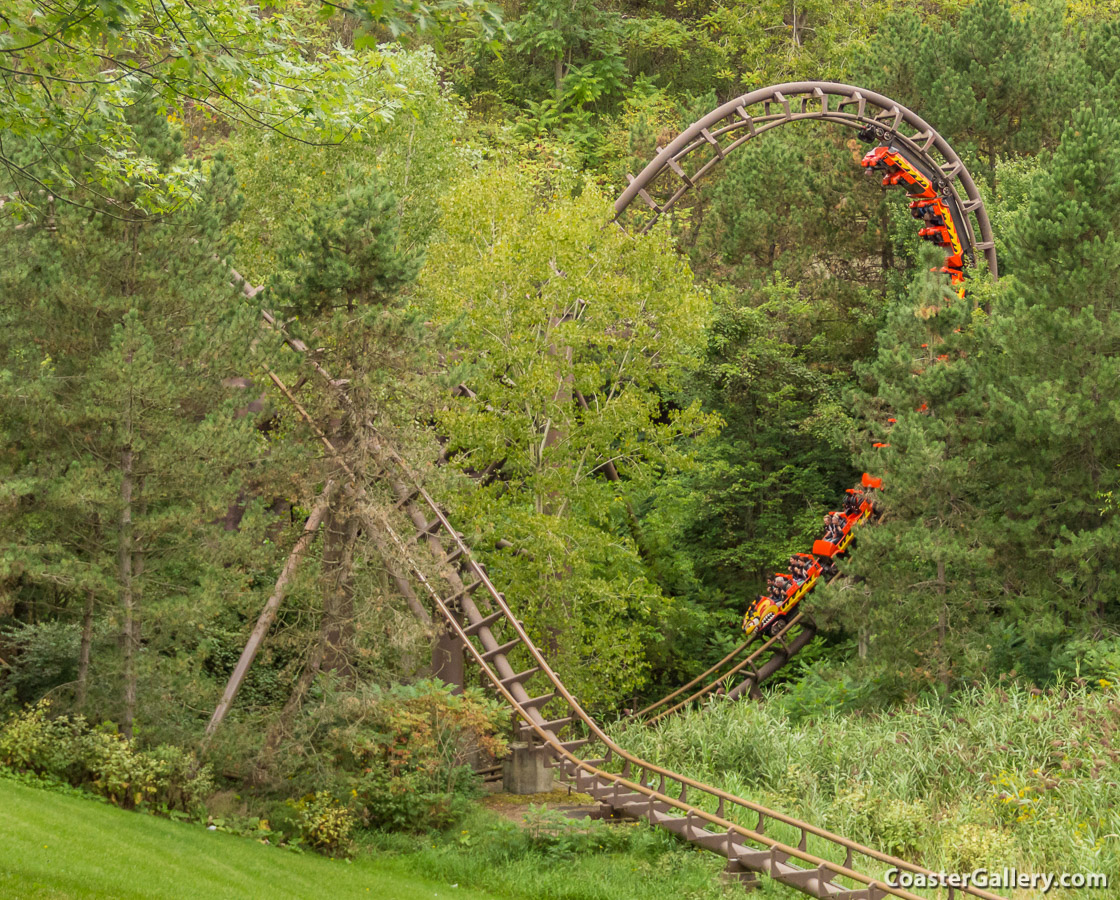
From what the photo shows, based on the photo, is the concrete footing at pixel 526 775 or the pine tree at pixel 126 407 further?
the concrete footing at pixel 526 775

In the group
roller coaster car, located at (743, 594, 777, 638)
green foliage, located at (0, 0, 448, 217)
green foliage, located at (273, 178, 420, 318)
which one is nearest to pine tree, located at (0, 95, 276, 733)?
green foliage, located at (273, 178, 420, 318)

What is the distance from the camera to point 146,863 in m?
11.1

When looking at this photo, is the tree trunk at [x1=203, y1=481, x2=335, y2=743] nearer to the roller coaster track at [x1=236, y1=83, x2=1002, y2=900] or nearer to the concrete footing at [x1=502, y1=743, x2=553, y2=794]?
the roller coaster track at [x1=236, y1=83, x2=1002, y2=900]

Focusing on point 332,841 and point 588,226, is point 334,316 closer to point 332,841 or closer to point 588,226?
point 588,226

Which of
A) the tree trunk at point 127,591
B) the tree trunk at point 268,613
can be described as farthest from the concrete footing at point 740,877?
the tree trunk at point 127,591

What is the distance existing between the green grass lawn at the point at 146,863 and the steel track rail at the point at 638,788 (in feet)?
8.21

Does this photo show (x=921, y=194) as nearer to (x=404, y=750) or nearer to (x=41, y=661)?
(x=404, y=750)

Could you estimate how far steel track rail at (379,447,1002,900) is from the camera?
1122 cm

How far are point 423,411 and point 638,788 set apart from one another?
225 inches

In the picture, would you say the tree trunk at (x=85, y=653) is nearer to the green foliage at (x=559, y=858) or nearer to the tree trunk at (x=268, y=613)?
the tree trunk at (x=268, y=613)

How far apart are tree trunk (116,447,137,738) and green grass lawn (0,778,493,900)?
1338 millimetres

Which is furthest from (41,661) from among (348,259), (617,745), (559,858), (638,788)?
(638,788)

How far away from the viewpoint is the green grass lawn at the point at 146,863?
10.0 m

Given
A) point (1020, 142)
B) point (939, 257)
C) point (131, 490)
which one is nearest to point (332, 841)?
point (131, 490)
